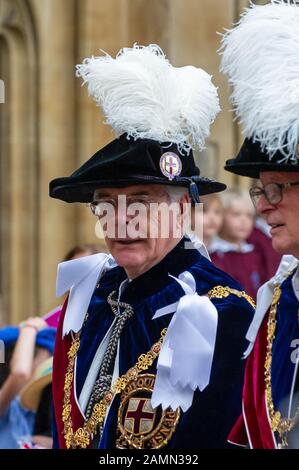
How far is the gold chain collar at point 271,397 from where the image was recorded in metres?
3.91

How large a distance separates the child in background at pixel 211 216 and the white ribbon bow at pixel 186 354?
138 inches

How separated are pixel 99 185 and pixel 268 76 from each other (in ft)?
2.53

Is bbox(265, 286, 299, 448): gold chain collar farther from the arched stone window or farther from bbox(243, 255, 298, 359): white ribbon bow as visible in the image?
the arched stone window

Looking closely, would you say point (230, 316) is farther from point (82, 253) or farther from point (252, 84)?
point (82, 253)

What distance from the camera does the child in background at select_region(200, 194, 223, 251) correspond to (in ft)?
25.9

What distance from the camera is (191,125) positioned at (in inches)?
177

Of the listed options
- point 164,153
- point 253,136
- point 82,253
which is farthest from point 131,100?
point 82,253

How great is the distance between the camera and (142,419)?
170 inches

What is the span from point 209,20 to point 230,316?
602 centimetres

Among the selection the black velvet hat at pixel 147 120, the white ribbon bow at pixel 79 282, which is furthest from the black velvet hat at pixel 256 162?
the white ribbon bow at pixel 79 282

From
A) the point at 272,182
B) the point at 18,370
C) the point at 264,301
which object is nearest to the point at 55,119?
the point at 18,370

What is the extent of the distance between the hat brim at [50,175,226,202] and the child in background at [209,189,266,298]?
3662 millimetres

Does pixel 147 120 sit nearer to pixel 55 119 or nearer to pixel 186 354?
pixel 186 354

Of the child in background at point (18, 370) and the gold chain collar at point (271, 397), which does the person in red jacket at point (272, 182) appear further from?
the child in background at point (18, 370)
